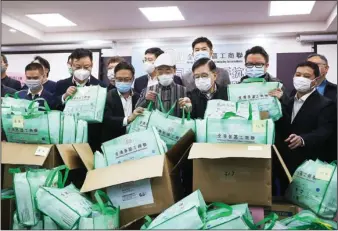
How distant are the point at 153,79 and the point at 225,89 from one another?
97 cm

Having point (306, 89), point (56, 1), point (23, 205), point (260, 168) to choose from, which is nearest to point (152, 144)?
point (260, 168)

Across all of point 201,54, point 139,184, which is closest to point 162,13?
point 201,54

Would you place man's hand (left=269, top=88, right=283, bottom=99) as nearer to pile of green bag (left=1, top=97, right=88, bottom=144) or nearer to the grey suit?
the grey suit

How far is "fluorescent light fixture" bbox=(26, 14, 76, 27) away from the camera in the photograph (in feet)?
19.0

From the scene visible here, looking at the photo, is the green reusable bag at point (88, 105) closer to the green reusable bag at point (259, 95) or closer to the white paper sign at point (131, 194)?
the white paper sign at point (131, 194)

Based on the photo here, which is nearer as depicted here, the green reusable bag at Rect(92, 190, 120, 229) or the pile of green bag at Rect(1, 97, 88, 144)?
the green reusable bag at Rect(92, 190, 120, 229)

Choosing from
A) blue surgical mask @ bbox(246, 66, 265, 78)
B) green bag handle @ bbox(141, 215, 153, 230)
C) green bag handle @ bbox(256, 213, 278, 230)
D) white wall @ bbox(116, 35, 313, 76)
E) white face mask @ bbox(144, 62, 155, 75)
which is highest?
white wall @ bbox(116, 35, 313, 76)

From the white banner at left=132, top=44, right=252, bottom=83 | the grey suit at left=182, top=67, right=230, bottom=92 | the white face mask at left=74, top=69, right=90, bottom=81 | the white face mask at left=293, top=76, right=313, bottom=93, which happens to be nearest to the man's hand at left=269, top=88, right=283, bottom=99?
the white face mask at left=293, top=76, right=313, bottom=93

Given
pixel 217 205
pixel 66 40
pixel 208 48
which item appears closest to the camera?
pixel 217 205

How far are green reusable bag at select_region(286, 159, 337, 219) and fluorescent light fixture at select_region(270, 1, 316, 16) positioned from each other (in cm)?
382

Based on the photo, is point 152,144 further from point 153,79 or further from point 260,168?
point 153,79

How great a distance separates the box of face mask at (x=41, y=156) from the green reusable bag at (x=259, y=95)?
93 cm

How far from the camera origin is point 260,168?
70.0 inches

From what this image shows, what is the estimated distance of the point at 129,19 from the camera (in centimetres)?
589
